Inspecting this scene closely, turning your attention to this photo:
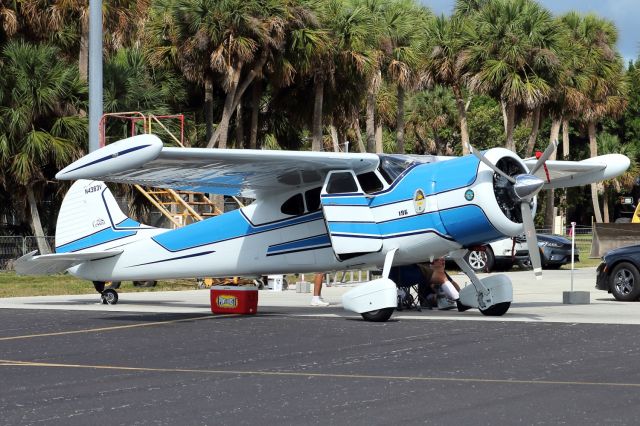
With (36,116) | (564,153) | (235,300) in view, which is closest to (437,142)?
(564,153)

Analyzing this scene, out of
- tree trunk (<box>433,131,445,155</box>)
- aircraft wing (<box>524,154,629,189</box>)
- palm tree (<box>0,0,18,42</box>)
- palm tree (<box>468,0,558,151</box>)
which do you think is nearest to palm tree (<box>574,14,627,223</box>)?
tree trunk (<box>433,131,445,155</box>)

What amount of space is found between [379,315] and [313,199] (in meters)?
2.66

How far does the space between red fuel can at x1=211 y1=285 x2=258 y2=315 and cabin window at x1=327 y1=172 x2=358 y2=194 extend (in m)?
2.42

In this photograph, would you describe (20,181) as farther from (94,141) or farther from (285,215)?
(285,215)

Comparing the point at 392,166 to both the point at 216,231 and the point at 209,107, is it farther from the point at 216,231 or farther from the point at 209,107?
the point at 209,107

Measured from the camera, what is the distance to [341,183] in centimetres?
1738

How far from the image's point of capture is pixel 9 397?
9.55m

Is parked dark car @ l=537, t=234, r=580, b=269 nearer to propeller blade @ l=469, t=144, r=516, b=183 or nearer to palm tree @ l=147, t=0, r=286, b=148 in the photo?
palm tree @ l=147, t=0, r=286, b=148

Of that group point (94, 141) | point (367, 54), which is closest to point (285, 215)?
point (94, 141)

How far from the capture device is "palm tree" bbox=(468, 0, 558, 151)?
145ft

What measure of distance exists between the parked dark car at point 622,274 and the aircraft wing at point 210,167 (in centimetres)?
596

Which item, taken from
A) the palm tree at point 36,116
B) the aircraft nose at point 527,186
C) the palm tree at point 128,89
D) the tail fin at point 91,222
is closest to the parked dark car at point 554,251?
the palm tree at point 128,89

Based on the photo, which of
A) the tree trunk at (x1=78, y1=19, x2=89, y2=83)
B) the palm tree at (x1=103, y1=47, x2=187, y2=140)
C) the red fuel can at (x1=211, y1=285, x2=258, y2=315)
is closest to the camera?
the red fuel can at (x1=211, y1=285, x2=258, y2=315)

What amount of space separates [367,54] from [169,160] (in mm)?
24555
